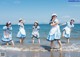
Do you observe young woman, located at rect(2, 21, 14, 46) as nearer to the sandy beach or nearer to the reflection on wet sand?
the sandy beach

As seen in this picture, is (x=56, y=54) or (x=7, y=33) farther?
(x=7, y=33)

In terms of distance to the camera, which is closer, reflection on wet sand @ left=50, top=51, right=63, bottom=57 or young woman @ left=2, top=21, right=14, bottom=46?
reflection on wet sand @ left=50, top=51, right=63, bottom=57

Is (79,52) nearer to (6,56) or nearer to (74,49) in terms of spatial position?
(74,49)

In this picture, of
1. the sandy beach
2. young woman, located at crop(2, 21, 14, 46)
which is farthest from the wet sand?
young woman, located at crop(2, 21, 14, 46)

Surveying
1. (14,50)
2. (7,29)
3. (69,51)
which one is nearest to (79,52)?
(69,51)

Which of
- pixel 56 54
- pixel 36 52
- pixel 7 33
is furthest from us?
pixel 7 33

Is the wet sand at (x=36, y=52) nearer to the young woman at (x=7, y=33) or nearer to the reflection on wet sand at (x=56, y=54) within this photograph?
the reflection on wet sand at (x=56, y=54)

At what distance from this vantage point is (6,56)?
16.5m

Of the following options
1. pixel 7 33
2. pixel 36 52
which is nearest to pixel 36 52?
pixel 36 52

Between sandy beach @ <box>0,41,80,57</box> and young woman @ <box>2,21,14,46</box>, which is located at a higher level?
young woman @ <box>2,21,14,46</box>

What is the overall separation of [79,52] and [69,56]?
2043 mm

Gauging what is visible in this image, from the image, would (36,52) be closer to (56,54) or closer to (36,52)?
(36,52)

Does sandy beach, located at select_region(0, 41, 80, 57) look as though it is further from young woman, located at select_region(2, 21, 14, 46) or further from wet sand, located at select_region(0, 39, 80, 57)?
young woman, located at select_region(2, 21, 14, 46)

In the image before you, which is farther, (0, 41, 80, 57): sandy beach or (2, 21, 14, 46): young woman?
(2, 21, 14, 46): young woman
